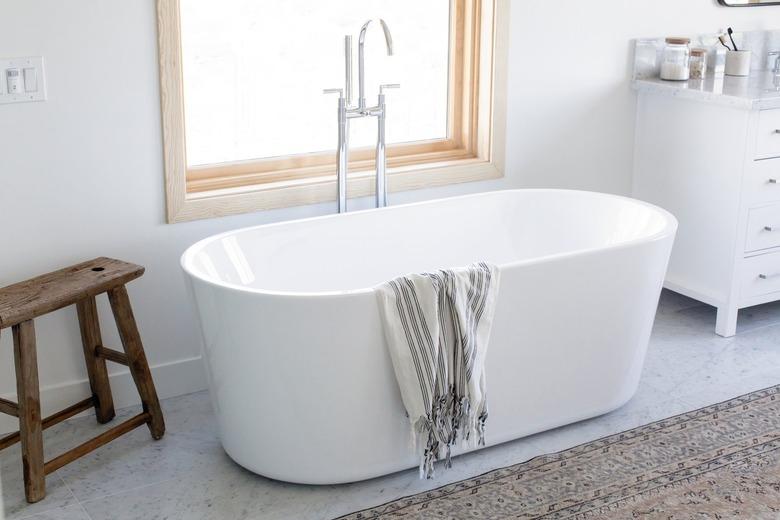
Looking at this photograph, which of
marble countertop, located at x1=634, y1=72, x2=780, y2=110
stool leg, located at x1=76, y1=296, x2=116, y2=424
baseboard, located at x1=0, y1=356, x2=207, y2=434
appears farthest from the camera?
marble countertop, located at x1=634, y1=72, x2=780, y2=110

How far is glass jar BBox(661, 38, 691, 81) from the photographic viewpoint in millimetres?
3758

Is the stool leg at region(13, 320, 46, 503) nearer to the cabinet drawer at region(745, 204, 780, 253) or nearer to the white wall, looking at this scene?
the white wall

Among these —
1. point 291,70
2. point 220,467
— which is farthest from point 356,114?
point 220,467

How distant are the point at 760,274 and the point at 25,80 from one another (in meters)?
2.64

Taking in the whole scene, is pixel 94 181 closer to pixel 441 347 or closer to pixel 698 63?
pixel 441 347

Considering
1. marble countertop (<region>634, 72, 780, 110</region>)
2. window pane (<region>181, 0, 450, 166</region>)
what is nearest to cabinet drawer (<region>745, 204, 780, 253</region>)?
marble countertop (<region>634, 72, 780, 110</region>)

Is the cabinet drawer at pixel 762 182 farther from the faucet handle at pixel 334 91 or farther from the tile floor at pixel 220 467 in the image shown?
the faucet handle at pixel 334 91

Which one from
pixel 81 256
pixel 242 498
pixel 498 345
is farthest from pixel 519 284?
pixel 81 256

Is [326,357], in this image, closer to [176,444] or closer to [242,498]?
[242,498]

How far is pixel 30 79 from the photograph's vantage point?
2.72 meters

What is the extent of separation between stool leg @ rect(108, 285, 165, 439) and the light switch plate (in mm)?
598

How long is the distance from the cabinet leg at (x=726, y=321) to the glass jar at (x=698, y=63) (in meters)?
0.94

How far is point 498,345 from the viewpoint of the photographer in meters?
2.69

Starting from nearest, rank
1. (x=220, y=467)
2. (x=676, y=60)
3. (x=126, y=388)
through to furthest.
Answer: (x=220, y=467), (x=126, y=388), (x=676, y=60)
